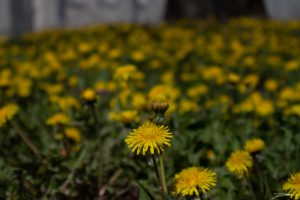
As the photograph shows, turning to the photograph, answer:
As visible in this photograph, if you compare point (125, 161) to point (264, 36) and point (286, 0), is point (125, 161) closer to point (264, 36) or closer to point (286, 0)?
point (264, 36)

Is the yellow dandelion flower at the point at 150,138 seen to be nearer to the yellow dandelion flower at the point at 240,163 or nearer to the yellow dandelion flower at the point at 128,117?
the yellow dandelion flower at the point at 240,163

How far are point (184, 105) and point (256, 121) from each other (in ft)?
1.44

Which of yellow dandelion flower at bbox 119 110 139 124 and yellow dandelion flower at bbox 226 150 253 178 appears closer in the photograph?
yellow dandelion flower at bbox 226 150 253 178

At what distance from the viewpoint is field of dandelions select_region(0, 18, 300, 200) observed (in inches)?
74.8

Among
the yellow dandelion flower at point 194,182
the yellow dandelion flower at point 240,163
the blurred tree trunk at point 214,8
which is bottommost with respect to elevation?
the blurred tree trunk at point 214,8

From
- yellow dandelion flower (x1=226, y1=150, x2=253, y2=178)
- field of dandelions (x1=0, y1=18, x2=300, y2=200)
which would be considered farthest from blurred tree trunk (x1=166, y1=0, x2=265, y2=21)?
yellow dandelion flower (x1=226, y1=150, x2=253, y2=178)

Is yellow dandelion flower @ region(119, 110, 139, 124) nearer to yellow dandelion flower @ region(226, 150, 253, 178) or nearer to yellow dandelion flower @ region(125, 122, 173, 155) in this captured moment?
yellow dandelion flower @ region(226, 150, 253, 178)

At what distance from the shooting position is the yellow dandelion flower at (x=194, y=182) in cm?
152

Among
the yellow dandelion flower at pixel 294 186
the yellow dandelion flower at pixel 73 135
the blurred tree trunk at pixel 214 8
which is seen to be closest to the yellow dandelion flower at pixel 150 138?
the yellow dandelion flower at pixel 294 186

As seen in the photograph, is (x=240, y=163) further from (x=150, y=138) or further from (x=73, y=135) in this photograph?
(x=73, y=135)

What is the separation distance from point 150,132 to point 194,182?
18cm

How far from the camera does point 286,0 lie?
64.7 ft

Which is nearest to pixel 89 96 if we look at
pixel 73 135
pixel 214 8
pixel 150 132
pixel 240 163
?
pixel 73 135

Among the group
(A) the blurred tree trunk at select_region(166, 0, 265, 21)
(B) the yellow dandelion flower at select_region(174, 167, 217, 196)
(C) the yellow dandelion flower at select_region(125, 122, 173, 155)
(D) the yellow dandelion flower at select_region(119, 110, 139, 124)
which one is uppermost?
(C) the yellow dandelion flower at select_region(125, 122, 173, 155)
